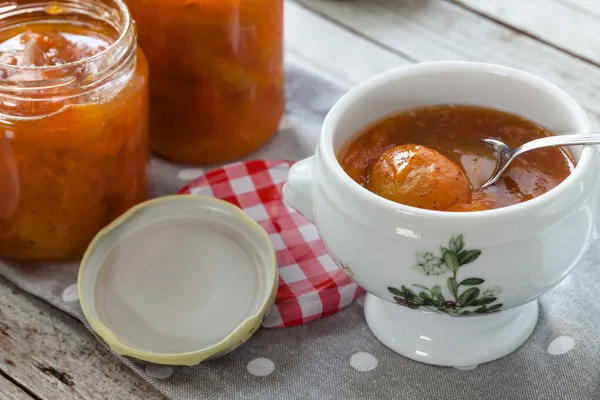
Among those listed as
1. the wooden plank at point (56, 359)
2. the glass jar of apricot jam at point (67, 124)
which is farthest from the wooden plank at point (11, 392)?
the glass jar of apricot jam at point (67, 124)

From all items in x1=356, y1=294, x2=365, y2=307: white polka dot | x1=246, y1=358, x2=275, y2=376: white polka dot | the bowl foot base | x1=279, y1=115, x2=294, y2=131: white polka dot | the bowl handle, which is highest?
the bowl handle

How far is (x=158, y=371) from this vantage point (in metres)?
0.76

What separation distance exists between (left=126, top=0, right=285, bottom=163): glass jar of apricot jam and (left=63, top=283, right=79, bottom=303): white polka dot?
8.7 inches

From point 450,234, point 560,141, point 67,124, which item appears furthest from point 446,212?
point 67,124

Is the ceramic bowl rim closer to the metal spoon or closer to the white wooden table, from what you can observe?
the metal spoon

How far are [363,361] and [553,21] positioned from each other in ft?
2.11

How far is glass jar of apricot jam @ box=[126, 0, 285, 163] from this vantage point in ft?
2.92

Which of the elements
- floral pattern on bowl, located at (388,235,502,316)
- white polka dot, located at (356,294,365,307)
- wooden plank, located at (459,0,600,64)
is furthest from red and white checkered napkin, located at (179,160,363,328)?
wooden plank, located at (459,0,600,64)

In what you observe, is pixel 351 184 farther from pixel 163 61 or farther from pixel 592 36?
pixel 592 36

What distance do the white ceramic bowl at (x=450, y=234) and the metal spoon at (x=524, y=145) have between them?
10mm

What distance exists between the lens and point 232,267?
84 cm

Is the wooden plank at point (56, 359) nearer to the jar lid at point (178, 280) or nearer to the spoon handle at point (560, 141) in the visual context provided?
the jar lid at point (178, 280)

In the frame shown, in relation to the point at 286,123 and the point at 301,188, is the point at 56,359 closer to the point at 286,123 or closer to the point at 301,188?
the point at 301,188

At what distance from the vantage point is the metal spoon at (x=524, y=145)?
680mm
